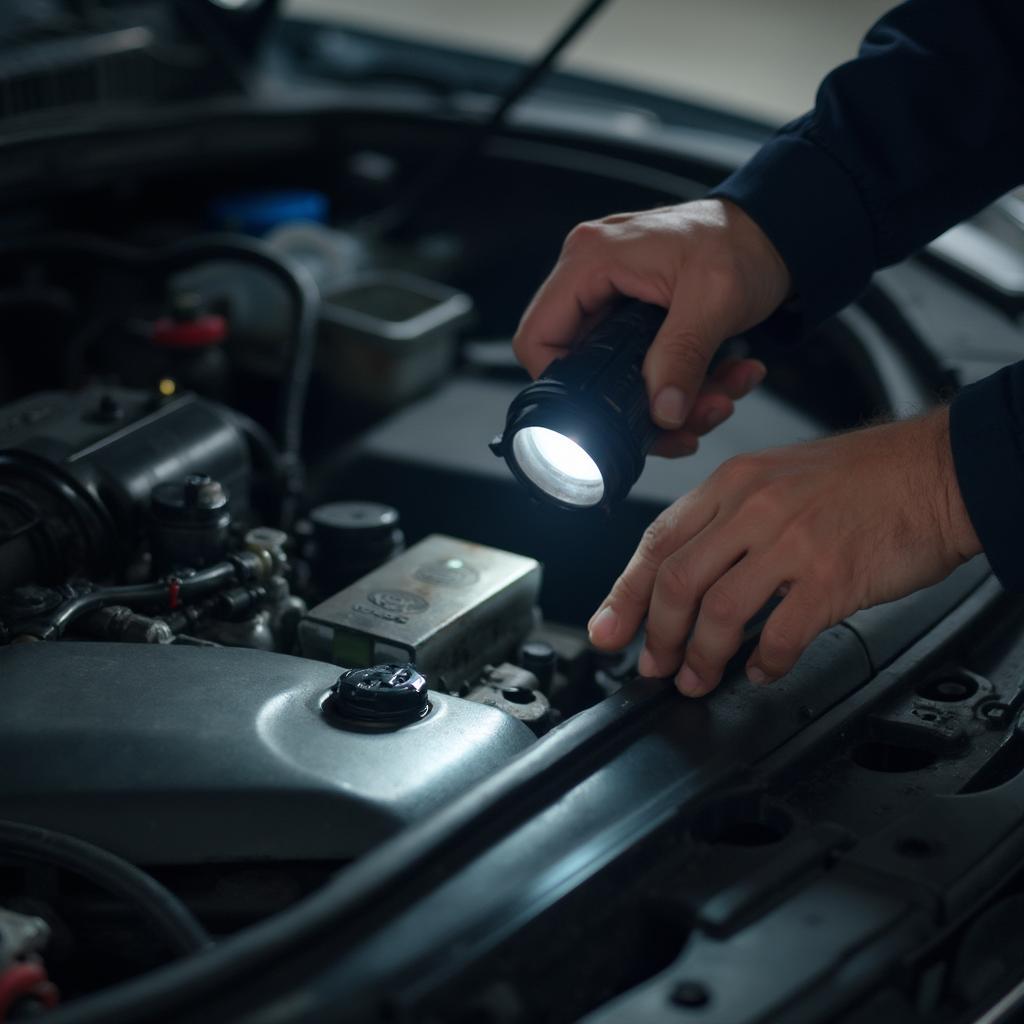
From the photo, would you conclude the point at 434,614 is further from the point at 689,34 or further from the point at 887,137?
the point at 689,34

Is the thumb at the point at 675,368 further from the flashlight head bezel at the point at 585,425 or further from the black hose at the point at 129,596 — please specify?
the black hose at the point at 129,596

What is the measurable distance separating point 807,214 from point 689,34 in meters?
5.60

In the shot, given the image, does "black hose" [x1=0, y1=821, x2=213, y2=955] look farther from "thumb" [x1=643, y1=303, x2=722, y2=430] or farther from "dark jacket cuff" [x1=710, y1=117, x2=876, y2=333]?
"dark jacket cuff" [x1=710, y1=117, x2=876, y2=333]

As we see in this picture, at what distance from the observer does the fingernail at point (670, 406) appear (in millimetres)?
1129

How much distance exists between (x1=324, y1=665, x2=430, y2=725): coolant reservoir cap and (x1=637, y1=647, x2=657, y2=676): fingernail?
0.16 meters

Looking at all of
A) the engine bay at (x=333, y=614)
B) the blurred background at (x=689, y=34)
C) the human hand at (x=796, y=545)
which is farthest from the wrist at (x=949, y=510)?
the blurred background at (x=689, y=34)

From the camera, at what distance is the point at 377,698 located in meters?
0.93

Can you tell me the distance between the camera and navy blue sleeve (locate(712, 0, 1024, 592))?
1321 mm

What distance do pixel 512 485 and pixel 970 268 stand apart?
73 cm

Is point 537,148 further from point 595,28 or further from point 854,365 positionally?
point 595,28

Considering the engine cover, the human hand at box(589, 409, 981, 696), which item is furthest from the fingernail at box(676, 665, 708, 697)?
the engine cover

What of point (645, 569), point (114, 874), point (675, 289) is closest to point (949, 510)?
point (645, 569)

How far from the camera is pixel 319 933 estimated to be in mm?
700

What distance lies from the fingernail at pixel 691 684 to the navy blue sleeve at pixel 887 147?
490 mm
